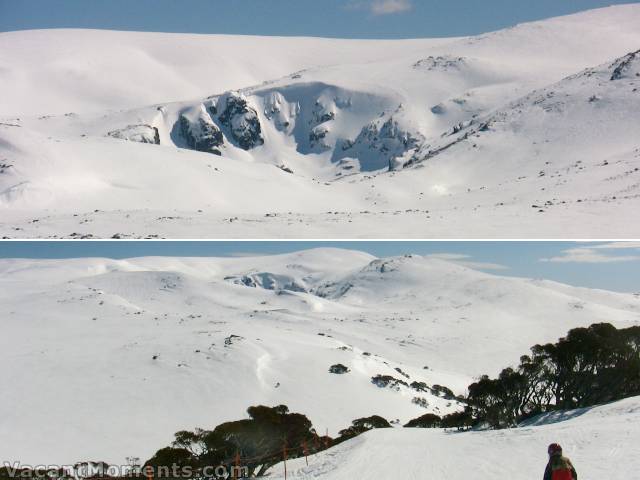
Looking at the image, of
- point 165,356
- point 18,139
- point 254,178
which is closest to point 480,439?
point 165,356

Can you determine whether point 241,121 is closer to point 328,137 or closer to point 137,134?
point 328,137

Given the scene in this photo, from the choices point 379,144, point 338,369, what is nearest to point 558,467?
point 338,369

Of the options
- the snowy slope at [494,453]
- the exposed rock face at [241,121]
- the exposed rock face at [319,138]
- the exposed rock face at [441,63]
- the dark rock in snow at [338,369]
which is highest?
the exposed rock face at [441,63]

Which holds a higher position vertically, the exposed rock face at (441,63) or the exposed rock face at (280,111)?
the exposed rock face at (441,63)

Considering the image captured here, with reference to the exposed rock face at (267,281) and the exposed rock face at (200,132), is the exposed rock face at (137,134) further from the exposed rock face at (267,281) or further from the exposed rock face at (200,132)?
the exposed rock face at (267,281)

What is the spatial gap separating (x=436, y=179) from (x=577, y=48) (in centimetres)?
9739

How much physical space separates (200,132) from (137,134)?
1007 inches

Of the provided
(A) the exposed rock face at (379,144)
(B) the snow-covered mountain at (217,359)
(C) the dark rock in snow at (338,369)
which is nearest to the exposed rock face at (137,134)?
(B) the snow-covered mountain at (217,359)

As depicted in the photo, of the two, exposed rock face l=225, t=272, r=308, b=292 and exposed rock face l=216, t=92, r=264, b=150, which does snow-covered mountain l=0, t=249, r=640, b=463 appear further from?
exposed rock face l=225, t=272, r=308, b=292

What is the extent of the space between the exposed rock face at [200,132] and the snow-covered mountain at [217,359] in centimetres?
3626

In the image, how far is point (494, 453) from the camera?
15547 millimetres

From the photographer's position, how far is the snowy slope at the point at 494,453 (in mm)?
13094

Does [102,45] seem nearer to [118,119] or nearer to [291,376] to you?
[118,119]

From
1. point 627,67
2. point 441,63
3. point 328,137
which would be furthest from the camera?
point 441,63
